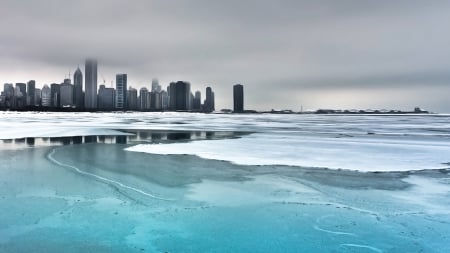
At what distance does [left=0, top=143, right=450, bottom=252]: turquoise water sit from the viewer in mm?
4984

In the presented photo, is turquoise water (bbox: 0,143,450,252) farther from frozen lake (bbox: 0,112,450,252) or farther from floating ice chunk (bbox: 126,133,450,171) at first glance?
floating ice chunk (bbox: 126,133,450,171)

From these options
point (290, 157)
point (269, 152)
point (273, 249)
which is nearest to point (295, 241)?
point (273, 249)

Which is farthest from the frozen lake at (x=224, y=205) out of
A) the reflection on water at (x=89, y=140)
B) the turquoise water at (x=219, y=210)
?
the reflection on water at (x=89, y=140)

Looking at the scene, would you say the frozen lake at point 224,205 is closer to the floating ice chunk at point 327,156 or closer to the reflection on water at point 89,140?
the floating ice chunk at point 327,156

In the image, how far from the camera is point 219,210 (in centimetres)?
648

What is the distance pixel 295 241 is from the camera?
16.6 feet

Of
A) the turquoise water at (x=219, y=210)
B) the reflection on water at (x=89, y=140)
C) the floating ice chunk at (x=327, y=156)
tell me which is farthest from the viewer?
the reflection on water at (x=89, y=140)

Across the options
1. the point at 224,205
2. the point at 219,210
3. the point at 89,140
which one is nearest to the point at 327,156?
the point at 224,205

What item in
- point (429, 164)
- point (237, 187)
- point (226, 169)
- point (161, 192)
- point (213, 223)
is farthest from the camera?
point (429, 164)

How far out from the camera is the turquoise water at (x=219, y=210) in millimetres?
4984

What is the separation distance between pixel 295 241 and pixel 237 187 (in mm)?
3197

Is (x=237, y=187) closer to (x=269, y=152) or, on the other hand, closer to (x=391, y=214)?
(x=391, y=214)

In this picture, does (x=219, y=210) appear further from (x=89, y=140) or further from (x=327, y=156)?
(x=89, y=140)

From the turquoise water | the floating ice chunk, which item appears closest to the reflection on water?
the floating ice chunk
